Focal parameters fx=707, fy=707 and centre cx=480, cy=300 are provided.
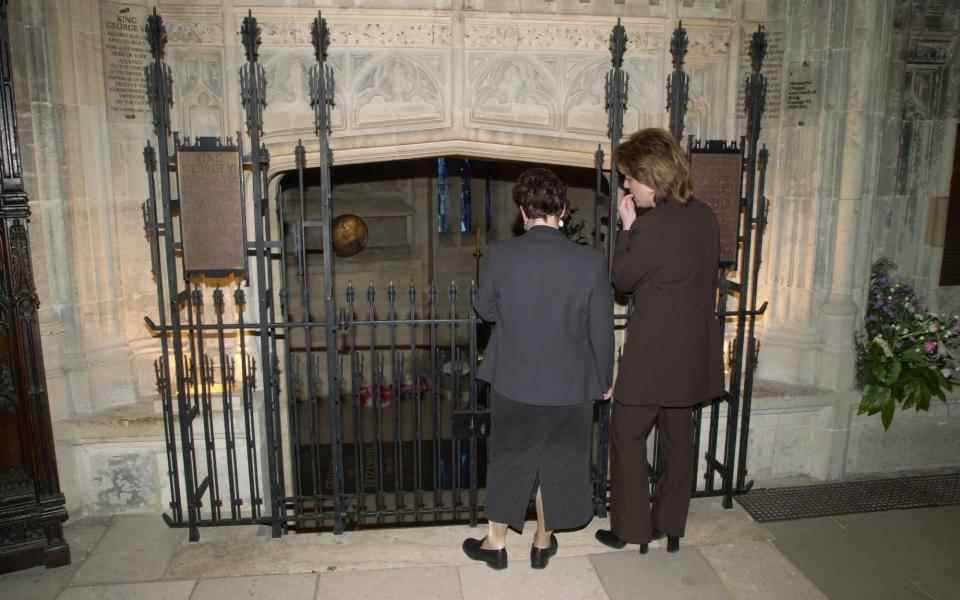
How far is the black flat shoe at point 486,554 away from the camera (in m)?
3.01

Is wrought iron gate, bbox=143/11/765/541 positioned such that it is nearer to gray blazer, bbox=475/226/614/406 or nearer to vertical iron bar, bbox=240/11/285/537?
vertical iron bar, bbox=240/11/285/537

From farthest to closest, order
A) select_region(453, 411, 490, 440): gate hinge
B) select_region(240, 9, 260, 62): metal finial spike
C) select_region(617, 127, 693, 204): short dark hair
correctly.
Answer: select_region(453, 411, 490, 440): gate hinge < select_region(240, 9, 260, 62): metal finial spike < select_region(617, 127, 693, 204): short dark hair

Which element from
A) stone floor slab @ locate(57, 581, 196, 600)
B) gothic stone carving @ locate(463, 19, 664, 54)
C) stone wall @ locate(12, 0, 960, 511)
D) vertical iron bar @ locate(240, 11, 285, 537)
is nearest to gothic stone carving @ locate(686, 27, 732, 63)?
stone wall @ locate(12, 0, 960, 511)

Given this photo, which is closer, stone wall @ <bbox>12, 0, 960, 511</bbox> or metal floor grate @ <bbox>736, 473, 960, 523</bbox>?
stone wall @ <bbox>12, 0, 960, 511</bbox>

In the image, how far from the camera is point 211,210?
308cm

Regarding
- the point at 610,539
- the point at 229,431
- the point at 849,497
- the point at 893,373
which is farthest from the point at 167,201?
the point at 893,373

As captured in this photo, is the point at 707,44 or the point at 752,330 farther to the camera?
the point at 707,44

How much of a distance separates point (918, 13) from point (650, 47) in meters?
1.59

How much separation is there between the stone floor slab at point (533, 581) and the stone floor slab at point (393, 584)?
69mm

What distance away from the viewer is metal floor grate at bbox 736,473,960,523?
11.9 feet

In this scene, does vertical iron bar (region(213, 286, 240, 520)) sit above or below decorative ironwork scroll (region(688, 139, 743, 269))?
below

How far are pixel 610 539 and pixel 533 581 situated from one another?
440 millimetres

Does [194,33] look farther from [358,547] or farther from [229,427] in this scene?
[358,547]

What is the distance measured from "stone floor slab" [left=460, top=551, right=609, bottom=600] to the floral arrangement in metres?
2.11
